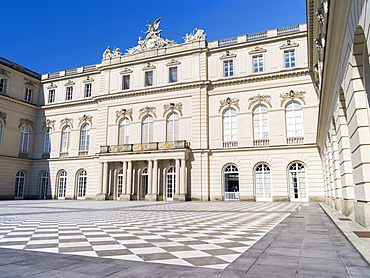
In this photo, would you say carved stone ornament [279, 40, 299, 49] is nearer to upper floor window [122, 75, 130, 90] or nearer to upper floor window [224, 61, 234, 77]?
upper floor window [224, 61, 234, 77]

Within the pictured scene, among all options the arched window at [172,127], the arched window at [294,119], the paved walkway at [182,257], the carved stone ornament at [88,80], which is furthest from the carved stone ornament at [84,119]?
the paved walkway at [182,257]

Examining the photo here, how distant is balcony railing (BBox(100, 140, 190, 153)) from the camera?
2623 cm

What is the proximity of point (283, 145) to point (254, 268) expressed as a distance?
21.8 meters

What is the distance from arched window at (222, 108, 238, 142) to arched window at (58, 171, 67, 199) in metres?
18.7

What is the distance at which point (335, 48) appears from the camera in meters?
8.13

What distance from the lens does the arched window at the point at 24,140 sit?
32.9m

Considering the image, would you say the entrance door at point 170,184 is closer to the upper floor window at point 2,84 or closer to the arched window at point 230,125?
the arched window at point 230,125

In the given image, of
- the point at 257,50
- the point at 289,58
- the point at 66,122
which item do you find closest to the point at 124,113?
the point at 66,122

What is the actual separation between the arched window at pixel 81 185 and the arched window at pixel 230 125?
16.2 metres

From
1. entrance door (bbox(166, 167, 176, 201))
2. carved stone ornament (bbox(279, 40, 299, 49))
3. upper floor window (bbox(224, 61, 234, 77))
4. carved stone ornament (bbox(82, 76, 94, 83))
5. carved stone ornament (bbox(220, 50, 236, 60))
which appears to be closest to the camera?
carved stone ornament (bbox(279, 40, 299, 49))

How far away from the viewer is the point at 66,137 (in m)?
33.4

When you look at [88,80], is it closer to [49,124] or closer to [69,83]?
[69,83]

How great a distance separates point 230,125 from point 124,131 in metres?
11.2

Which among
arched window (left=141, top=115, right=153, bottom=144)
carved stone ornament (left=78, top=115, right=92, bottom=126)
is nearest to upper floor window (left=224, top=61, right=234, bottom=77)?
arched window (left=141, top=115, right=153, bottom=144)
